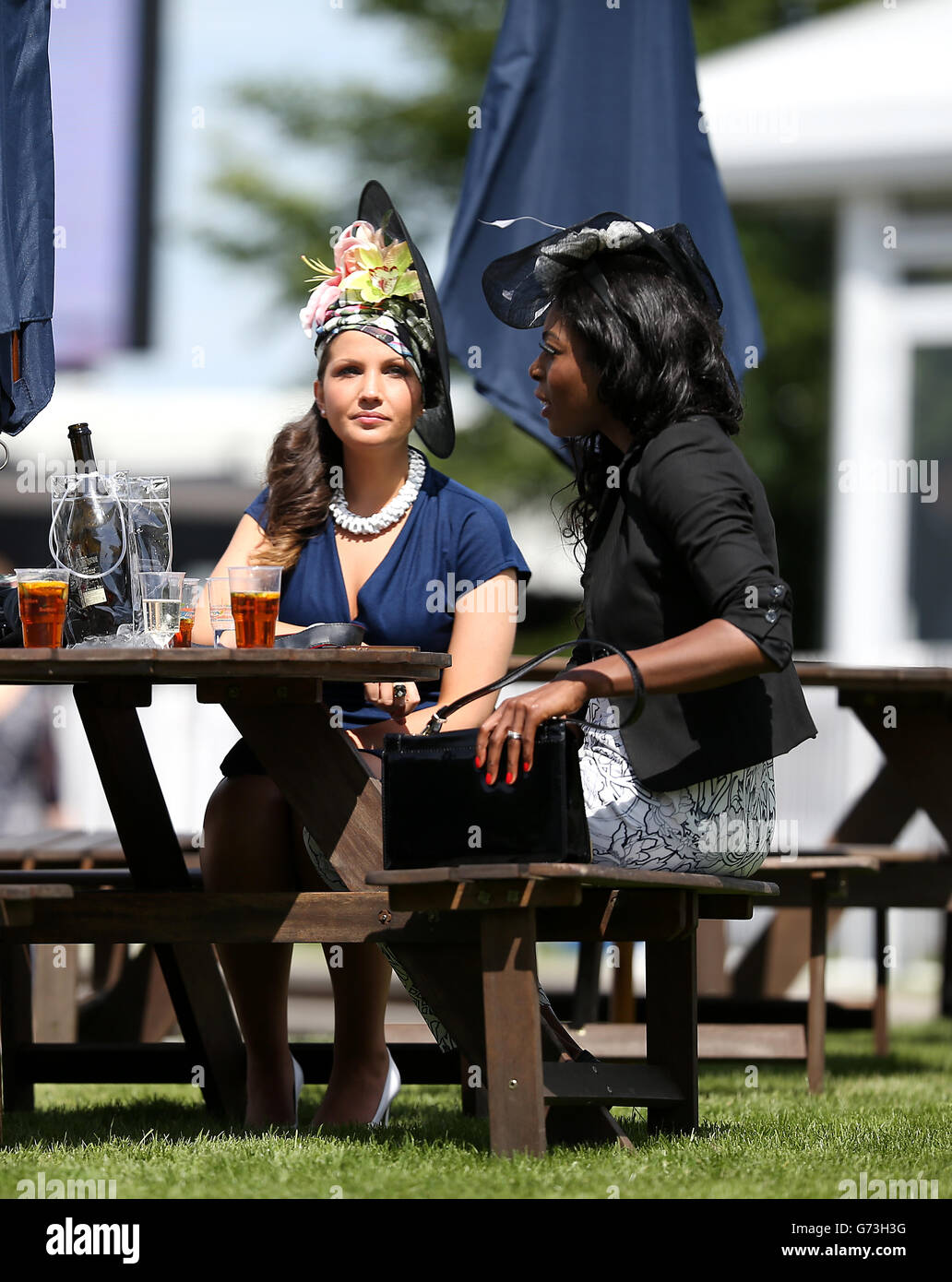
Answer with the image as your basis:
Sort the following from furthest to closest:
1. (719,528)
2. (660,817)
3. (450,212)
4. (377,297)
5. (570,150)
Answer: (450,212) → (570,150) → (377,297) → (660,817) → (719,528)

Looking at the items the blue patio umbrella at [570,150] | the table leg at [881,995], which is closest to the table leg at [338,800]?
the blue patio umbrella at [570,150]

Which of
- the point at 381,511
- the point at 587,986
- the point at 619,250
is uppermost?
the point at 619,250

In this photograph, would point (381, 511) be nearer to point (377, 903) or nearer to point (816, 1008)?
point (377, 903)

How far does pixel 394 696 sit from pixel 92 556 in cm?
66

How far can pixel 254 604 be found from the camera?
2.95m

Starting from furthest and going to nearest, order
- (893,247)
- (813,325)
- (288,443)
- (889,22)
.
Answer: (813,325)
(889,22)
(893,247)
(288,443)

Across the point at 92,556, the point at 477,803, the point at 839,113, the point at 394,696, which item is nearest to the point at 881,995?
the point at 394,696

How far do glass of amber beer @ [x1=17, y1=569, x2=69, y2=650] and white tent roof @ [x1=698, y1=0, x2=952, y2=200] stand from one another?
6.97 m

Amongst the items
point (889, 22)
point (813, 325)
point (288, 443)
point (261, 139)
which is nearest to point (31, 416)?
point (288, 443)

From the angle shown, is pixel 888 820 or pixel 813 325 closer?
pixel 888 820

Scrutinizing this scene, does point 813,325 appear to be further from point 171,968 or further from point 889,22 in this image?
point 171,968

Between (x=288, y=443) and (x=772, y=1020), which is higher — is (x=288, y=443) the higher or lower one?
the higher one

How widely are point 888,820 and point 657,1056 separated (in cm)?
232

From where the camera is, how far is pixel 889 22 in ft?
33.0
